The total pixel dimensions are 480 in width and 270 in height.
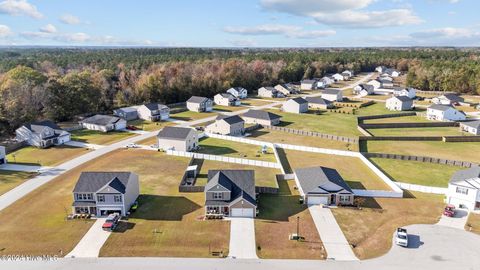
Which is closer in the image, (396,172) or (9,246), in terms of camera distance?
(9,246)

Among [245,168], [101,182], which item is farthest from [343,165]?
[101,182]

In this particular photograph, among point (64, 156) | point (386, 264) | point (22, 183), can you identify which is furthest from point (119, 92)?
point (386, 264)

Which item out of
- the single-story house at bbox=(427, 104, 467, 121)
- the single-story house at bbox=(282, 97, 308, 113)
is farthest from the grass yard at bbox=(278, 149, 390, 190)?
the single-story house at bbox=(427, 104, 467, 121)

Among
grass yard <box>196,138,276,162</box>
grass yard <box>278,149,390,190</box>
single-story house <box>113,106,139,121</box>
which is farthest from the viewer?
single-story house <box>113,106,139,121</box>

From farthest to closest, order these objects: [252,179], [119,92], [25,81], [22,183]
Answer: [119,92] < [25,81] < [22,183] < [252,179]

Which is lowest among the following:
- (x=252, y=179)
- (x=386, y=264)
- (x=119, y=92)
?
(x=386, y=264)

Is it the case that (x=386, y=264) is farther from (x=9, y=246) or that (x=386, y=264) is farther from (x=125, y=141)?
(x=125, y=141)

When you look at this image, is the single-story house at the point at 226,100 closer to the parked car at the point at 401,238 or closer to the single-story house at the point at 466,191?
the single-story house at the point at 466,191

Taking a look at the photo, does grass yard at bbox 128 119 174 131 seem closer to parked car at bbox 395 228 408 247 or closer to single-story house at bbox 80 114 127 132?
single-story house at bbox 80 114 127 132
